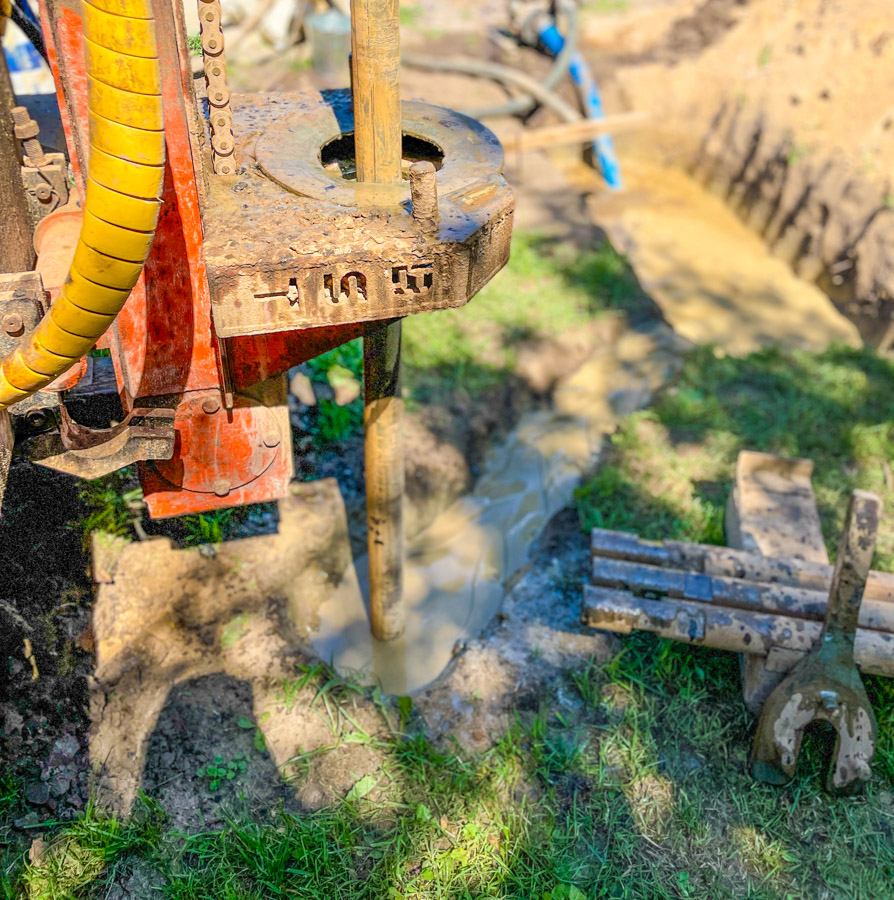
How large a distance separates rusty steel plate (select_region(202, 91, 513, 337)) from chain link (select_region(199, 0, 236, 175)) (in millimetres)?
48

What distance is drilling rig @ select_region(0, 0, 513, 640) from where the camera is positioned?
170cm

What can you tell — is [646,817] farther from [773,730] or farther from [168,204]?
[168,204]

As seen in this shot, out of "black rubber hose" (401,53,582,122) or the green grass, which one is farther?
"black rubber hose" (401,53,582,122)

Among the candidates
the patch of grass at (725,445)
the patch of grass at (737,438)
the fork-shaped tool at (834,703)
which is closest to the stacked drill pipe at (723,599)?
the fork-shaped tool at (834,703)

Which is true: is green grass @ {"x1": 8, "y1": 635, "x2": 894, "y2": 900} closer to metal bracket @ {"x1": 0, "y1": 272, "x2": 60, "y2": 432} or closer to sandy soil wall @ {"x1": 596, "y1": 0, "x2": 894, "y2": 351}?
metal bracket @ {"x1": 0, "y1": 272, "x2": 60, "y2": 432}

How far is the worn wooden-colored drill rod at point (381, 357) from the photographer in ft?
7.09

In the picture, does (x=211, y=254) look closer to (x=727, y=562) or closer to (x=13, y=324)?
(x=13, y=324)

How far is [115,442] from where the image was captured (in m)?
2.11

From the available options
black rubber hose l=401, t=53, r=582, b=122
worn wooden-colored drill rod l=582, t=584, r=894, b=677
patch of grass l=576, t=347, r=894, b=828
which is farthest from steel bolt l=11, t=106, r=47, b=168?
black rubber hose l=401, t=53, r=582, b=122

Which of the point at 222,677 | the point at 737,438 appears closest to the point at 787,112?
the point at 737,438

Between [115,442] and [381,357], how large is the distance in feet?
3.16

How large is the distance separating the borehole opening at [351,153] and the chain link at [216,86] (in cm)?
49

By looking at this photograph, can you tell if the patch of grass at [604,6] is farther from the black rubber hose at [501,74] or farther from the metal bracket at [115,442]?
the metal bracket at [115,442]

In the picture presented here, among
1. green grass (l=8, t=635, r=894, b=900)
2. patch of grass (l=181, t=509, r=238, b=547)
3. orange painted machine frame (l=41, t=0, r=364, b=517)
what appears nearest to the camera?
orange painted machine frame (l=41, t=0, r=364, b=517)
